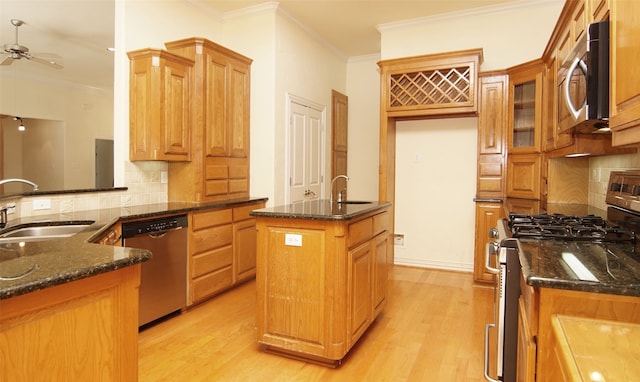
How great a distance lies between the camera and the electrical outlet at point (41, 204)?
2791mm

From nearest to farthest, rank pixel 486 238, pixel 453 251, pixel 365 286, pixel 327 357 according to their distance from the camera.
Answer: pixel 327 357 < pixel 365 286 < pixel 486 238 < pixel 453 251

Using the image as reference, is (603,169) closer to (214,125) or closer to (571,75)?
(571,75)

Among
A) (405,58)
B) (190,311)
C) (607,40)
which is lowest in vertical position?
(190,311)

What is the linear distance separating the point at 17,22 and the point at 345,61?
4.21 metres

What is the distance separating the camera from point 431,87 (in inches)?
176

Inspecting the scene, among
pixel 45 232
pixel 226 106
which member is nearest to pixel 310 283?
pixel 45 232

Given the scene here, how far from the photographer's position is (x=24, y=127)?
6527mm

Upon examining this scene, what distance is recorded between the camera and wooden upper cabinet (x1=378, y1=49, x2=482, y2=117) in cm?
423

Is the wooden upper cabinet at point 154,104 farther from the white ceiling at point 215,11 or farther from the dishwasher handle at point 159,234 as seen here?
the white ceiling at point 215,11

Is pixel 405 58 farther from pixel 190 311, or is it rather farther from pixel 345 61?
pixel 190 311

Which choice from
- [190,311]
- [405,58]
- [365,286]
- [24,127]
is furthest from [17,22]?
[365,286]

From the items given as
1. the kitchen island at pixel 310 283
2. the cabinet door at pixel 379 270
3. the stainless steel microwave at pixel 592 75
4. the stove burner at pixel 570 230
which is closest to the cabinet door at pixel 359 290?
the kitchen island at pixel 310 283

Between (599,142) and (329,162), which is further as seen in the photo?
(329,162)

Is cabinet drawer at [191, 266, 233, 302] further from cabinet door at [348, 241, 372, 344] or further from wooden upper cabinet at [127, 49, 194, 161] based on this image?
cabinet door at [348, 241, 372, 344]
